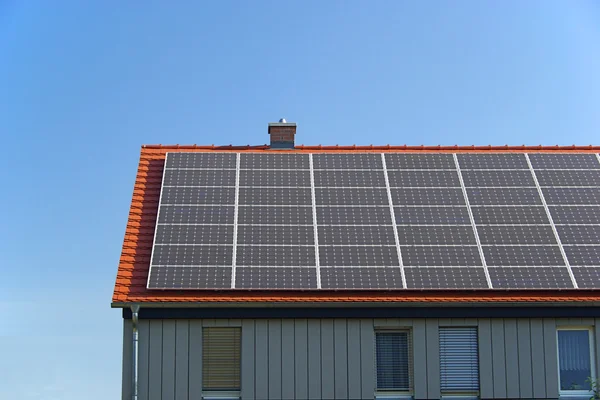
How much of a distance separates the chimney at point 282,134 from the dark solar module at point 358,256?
4902 mm

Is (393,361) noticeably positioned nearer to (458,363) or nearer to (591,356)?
(458,363)

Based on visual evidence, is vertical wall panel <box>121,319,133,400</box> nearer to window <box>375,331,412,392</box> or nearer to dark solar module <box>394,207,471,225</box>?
window <box>375,331,412,392</box>

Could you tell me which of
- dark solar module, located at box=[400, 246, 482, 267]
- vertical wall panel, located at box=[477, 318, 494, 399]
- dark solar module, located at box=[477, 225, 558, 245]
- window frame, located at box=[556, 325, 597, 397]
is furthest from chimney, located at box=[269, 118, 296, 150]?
window frame, located at box=[556, 325, 597, 397]

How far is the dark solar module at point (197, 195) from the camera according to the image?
20.8 m

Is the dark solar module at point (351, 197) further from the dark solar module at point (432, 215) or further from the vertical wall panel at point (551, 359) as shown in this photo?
the vertical wall panel at point (551, 359)

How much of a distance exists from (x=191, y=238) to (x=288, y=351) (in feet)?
11.5

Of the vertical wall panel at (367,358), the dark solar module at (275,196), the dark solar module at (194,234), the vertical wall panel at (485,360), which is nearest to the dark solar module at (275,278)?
the dark solar module at (194,234)

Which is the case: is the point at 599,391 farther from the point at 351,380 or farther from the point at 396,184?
the point at 396,184

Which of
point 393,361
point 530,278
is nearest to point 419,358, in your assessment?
point 393,361

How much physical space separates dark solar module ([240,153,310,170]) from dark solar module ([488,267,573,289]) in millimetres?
5759

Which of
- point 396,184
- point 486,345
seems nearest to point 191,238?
point 396,184

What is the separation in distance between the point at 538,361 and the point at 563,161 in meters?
6.39

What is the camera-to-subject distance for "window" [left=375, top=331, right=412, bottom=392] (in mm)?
18672

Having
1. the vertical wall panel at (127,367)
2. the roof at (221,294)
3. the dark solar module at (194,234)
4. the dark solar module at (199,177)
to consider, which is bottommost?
the vertical wall panel at (127,367)
